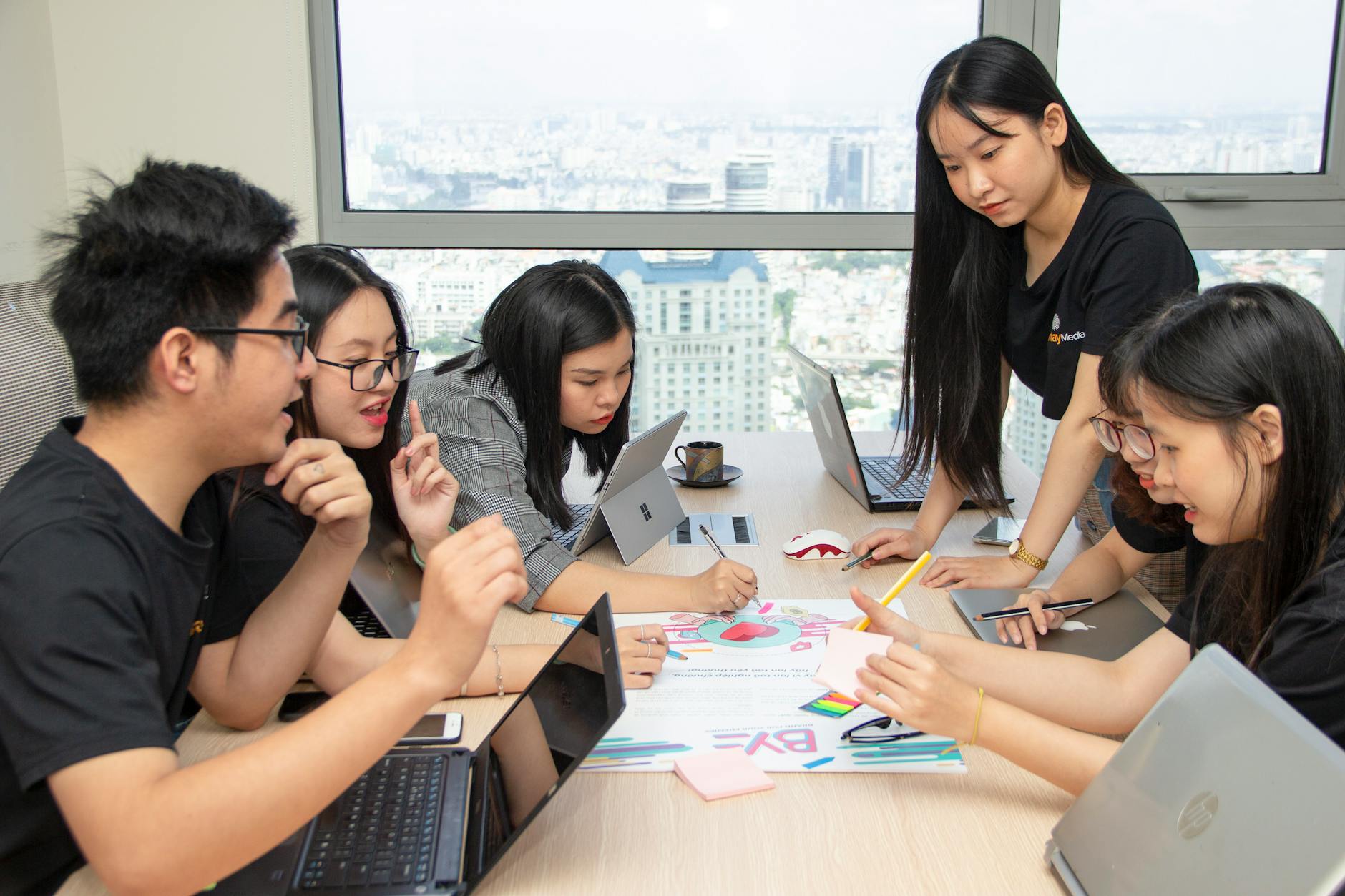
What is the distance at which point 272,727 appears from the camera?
3.88ft

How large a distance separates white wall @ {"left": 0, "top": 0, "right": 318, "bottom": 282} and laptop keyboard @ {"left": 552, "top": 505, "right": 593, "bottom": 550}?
139cm

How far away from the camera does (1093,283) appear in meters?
1.69

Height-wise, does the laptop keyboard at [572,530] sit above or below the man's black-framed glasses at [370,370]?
below

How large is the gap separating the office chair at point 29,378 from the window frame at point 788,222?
5.82ft

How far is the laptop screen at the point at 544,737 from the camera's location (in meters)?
0.91

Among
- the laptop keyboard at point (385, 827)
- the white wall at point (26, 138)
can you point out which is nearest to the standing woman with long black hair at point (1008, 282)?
the laptop keyboard at point (385, 827)

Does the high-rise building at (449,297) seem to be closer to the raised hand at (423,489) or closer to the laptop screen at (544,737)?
the raised hand at (423,489)

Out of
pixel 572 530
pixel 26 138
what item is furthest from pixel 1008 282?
pixel 26 138

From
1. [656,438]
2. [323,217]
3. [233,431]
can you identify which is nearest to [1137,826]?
[233,431]

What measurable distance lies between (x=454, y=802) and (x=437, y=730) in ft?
Result: 0.49

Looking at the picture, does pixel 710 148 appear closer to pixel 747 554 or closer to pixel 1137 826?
pixel 747 554

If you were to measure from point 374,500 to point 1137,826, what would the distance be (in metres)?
1.11

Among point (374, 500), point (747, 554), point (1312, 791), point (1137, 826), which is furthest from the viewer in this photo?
point (747, 554)

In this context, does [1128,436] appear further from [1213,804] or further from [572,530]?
[572,530]
